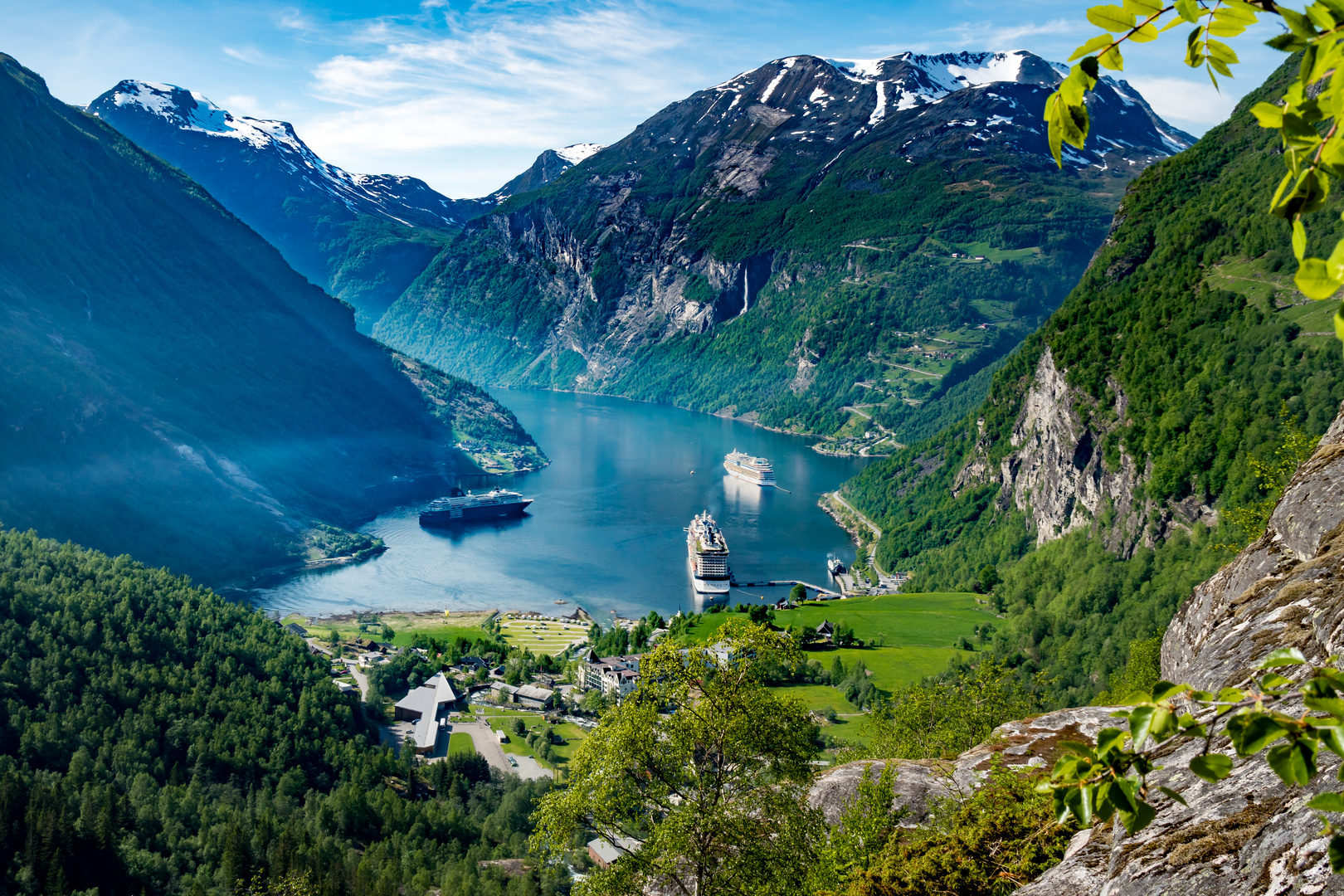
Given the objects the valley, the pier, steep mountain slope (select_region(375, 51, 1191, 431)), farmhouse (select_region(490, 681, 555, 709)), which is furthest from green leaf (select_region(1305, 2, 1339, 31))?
steep mountain slope (select_region(375, 51, 1191, 431))

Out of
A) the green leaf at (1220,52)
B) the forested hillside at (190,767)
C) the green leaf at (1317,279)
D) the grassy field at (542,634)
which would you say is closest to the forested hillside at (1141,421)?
the grassy field at (542,634)

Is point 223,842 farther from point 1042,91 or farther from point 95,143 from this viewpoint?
point 1042,91

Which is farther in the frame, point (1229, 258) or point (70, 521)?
point (70, 521)

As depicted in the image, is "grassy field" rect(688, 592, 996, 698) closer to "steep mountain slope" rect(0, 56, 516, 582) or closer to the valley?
the valley

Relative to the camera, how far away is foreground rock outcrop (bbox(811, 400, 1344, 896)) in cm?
363

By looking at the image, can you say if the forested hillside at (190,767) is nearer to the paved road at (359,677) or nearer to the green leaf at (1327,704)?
the paved road at (359,677)

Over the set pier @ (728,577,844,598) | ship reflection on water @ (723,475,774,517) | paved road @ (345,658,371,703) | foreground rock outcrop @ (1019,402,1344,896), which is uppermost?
ship reflection on water @ (723,475,774,517)

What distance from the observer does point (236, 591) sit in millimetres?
65312

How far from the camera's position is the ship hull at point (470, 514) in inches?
3391

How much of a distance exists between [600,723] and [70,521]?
231 feet

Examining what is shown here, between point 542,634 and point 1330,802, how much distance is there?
186 feet

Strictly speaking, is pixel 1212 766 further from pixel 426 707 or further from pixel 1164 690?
pixel 426 707

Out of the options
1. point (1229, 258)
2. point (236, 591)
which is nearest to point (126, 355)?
point (236, 591)

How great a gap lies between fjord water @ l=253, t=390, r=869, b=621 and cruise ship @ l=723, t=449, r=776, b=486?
138cm
